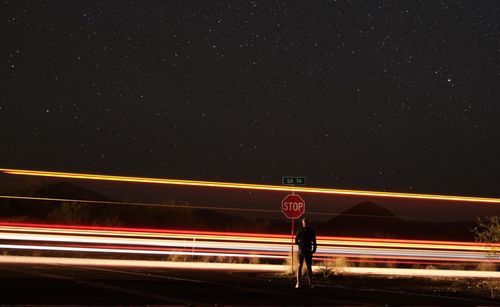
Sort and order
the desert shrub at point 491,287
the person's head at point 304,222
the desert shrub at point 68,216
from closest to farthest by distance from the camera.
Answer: the desert shrub at point 491,287 → the person's head at point 304,222 → the desert shrub at point 68,216

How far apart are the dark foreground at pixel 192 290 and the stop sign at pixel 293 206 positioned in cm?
193

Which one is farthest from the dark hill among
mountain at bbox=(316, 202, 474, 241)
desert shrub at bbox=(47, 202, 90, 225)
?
mountain at bbox=(316, 202, 474, 241)

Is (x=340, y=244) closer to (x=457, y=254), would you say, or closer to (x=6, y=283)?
(x=457, y=254)

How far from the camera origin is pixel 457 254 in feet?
98.5

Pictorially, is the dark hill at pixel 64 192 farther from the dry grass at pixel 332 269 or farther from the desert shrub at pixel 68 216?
the dry grass at pixel 332 269

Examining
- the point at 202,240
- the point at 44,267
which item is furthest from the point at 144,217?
the point at 44,267

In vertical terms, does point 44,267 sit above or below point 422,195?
below

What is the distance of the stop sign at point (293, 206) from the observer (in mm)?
21062

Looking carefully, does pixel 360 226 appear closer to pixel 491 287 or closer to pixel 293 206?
pixel 293 206

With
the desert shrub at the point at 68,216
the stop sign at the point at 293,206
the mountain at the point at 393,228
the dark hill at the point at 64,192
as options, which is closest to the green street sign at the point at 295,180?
the stop sign at the point at 293,206

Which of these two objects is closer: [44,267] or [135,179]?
[44,267]

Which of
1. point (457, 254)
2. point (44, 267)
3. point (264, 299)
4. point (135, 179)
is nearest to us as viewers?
point (264, 299)

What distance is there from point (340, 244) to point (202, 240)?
565 centimetres

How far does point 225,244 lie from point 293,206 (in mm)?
8128
